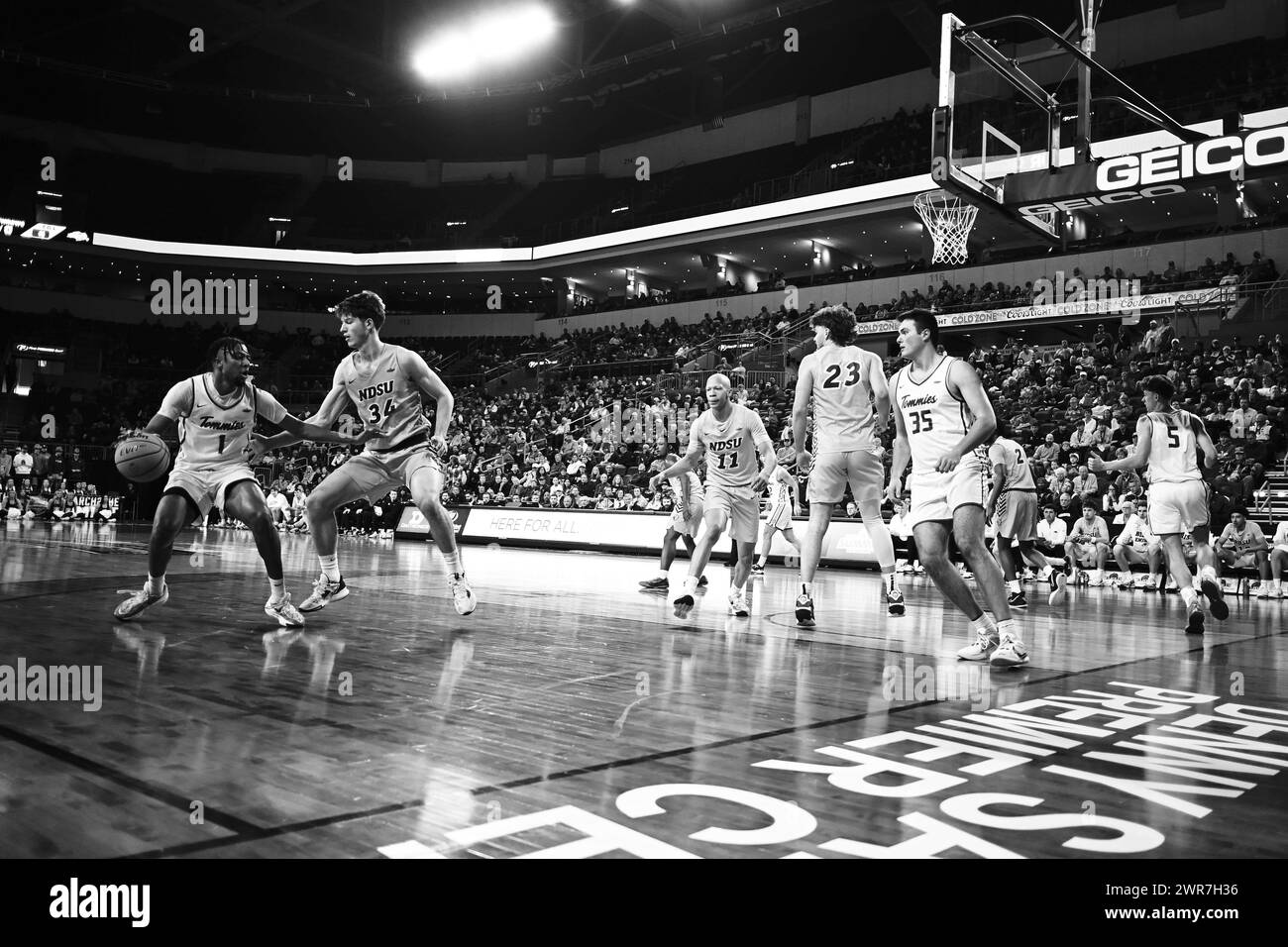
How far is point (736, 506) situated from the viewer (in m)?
7.34

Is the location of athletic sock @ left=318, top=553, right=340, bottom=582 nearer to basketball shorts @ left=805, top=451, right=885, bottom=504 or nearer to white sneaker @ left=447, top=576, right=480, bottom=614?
white sneaker @ left=447, top=576, right=480, bottom=614

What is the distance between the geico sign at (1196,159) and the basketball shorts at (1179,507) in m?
6.08

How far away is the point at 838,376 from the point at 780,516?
18.6 feet

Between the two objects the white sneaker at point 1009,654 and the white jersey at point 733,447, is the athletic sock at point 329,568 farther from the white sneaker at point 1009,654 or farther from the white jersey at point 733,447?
the white sneaker at point 1009,654

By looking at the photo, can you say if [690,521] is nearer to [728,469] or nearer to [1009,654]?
[728,469]

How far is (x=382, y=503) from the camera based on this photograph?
76.5ft

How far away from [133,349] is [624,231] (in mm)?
20321

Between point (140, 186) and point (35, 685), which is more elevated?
point (140, 186)

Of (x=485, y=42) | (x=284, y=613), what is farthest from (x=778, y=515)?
(x=485, y=42)

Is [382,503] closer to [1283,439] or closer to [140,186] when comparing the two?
[1283,439]

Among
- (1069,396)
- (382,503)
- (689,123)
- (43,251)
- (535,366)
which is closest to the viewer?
(1069,396)

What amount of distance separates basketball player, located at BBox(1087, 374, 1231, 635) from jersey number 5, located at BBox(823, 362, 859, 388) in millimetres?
1970

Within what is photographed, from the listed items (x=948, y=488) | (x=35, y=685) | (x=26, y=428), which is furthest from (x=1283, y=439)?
(x=26, y=428)

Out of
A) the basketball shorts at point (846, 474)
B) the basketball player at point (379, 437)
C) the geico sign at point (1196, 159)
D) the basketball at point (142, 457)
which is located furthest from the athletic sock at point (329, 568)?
the geico sign at point (1196, 159)
